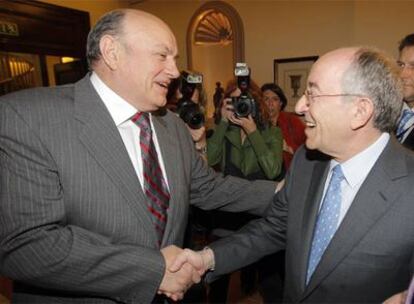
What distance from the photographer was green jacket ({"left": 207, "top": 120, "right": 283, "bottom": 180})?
2.27m

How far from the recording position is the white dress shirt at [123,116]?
A: 4.61 feet

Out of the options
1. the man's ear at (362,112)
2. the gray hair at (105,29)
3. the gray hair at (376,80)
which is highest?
the gray hair at (105,29)

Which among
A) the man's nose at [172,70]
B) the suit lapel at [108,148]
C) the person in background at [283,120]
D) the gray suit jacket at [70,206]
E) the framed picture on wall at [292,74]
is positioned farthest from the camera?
the framed picture on wall at [292,74]

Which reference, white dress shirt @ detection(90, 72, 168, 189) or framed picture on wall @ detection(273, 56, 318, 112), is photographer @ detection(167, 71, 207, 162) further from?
framed picture on wall @ detection(273, 56, 318, 112)

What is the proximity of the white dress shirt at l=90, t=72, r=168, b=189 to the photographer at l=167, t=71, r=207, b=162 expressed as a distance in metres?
0.89

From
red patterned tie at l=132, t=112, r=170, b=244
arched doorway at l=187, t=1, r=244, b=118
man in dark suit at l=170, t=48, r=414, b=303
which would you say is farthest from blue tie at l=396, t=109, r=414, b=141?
arched doorway at l=187, t=1, r=244, b=118

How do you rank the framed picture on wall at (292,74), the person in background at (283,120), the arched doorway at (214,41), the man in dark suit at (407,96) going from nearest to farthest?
the man in dark suit at (407,96), the person in background at (283,120), the framed picture on wall at (292,74), the arched doorway at (214,41)

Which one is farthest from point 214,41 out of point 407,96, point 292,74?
point 407,96

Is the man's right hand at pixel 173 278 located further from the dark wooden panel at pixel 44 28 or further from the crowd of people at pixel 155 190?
the dark wooden panel at pixel 44 28

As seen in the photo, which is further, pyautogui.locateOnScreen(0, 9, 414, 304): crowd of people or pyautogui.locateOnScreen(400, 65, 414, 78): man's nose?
pyautogui.locateOnScreen(400, 65, 414, 78): man's nose

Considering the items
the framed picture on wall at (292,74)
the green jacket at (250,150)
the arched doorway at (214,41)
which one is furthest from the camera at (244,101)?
the arched doorway at (214,41)

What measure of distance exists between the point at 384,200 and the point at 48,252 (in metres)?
1.10

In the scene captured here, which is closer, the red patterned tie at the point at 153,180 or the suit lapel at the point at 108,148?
the suit lapel at the point at 108,148

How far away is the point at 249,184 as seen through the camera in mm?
1896
